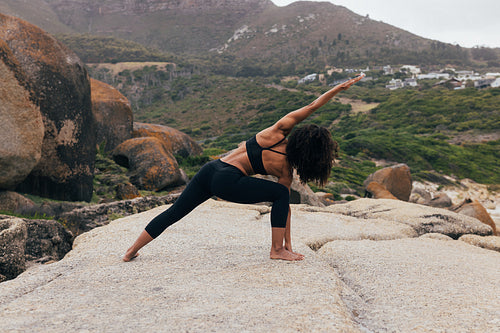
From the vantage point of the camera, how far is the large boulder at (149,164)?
952cm

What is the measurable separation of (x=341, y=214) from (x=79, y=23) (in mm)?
177374

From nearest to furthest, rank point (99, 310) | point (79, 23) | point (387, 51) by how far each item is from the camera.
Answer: point (99, 310), point (387, 51), point (79, 23)

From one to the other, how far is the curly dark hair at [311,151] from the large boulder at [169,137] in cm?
989

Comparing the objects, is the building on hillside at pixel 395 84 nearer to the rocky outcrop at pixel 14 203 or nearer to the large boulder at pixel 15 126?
the large boulder at pixel 15 126

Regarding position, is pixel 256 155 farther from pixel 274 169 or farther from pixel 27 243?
pixel 27 243

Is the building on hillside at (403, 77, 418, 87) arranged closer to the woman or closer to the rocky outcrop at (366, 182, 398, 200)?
the rocky outcrop at (366, 182, 398, 200)

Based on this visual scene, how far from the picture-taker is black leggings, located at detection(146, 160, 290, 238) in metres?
3.50

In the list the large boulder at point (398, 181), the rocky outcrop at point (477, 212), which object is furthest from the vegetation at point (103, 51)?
the rocky outcrop at point (477, 212)

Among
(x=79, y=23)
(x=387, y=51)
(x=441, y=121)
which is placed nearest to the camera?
(x=441, y=121)

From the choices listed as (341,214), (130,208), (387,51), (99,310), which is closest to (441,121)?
(341,214)

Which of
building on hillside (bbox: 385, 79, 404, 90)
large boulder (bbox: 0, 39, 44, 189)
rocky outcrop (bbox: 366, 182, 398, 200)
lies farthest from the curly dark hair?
building on hillside (bbox: 385, 79, 404, 90)

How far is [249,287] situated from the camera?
9.93 ft

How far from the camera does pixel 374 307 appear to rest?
2889 millimetres

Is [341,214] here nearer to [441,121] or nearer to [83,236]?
[83,236]
